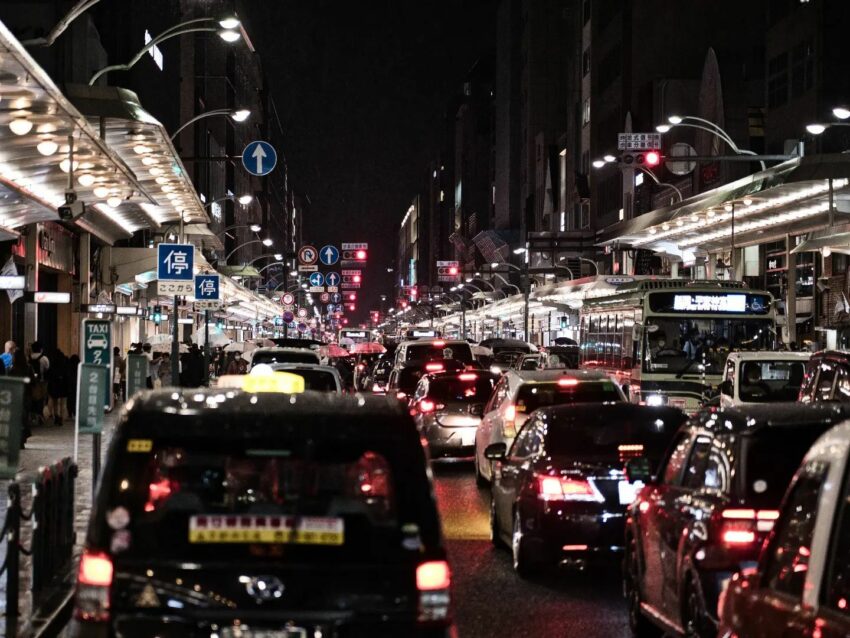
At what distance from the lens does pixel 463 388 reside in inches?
1002

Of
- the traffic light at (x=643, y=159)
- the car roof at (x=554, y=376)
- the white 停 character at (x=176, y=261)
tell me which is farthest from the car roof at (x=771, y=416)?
the traffic light at (x=643, y=159)

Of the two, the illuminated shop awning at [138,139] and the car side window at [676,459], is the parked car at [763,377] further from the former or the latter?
the illuminated shop awning at [138,139]

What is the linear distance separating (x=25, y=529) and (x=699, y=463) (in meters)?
8.42

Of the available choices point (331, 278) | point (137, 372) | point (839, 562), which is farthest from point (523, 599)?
point (331, 278)

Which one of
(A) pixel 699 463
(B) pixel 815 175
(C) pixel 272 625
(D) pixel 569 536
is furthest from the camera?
(B) pixel 815 175

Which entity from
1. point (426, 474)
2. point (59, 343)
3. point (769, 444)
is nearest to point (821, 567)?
point (426, 474)

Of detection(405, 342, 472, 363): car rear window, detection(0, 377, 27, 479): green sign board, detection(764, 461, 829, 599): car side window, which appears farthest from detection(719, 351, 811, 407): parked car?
detection(764, 461, 829, 599): car side window

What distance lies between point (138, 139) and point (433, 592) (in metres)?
25.5

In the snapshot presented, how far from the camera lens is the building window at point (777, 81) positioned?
5747cm

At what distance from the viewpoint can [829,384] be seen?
15.8m

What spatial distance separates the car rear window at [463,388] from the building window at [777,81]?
117 ft

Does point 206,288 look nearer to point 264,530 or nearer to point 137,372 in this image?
point 137,372

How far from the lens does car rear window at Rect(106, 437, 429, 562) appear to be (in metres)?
5.81

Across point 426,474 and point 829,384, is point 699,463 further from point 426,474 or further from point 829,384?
point 829,384
